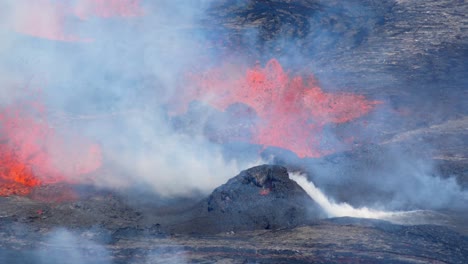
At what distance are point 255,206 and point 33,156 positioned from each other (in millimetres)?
8423

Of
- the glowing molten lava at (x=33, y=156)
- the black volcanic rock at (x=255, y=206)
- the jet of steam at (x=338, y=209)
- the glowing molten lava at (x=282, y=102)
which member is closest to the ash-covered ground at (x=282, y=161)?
the black volcanic rock at (x=255, y=206)

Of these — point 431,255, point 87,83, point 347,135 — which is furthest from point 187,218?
point 87,83

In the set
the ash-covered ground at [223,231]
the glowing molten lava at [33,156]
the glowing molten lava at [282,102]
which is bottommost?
the ash-covered ground at [223,231]

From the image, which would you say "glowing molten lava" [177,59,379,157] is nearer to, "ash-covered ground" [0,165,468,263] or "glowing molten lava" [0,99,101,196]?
"glowing molten lava" [0,99,101,196]

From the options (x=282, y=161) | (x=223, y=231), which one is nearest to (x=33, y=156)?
(x=223, y=231)

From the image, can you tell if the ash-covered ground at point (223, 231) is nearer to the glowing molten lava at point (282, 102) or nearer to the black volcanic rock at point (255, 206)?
the black volcanic rock at point (255, 206)

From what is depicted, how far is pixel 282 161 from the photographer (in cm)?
2125

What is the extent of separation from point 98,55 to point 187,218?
1402 centimetres

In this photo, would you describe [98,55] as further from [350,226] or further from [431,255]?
[431,255]

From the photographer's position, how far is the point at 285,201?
16047 millimetres

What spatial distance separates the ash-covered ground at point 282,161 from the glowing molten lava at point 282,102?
70 centimetres

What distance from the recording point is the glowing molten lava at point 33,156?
722 inches

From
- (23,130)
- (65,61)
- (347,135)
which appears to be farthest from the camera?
(65,61)

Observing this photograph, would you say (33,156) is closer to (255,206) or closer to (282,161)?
(255,206)
